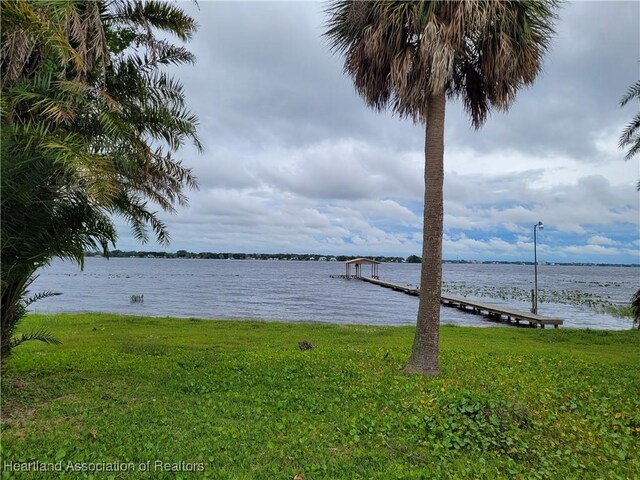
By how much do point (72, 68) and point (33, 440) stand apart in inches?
200

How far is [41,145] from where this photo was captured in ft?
16.3

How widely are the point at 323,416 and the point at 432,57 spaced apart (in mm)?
6138

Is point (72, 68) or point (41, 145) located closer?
point (41, 145)

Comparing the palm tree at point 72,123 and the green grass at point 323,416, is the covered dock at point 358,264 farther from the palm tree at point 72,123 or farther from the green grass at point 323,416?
the palm tree at point 72,123

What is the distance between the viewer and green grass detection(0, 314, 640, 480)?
4312 millimetres

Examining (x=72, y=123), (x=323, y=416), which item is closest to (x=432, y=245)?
(x=323, y=416)

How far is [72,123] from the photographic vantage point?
6.39 meters

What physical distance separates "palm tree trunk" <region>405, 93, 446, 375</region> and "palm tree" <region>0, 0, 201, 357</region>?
4.74 meters

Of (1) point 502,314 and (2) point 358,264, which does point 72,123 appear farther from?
(2) point 358,264

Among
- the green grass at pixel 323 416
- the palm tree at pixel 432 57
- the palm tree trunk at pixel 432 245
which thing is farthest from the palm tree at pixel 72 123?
the palm tree trunk at pixel 432 245

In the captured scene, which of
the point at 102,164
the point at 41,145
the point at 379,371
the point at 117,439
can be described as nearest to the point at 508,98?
the point at 379,371

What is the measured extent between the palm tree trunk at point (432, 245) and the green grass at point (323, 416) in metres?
0.52

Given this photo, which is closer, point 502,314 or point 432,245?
point 432,245

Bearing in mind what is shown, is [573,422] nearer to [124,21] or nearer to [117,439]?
[117,439]
